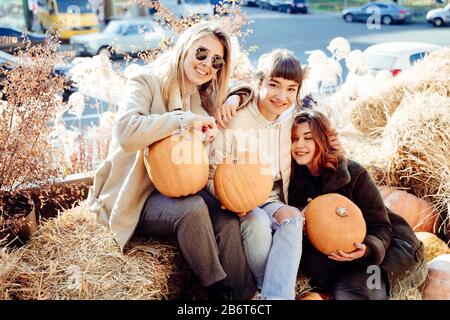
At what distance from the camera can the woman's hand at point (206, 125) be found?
2230mm

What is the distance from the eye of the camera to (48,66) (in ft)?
8.45

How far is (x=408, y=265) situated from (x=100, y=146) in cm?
238

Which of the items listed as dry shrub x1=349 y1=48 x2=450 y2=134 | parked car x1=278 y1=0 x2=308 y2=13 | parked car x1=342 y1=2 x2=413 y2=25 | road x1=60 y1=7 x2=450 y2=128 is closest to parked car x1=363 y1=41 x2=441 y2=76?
dry shrub x1=349 y1=48 x2=450 y2=134

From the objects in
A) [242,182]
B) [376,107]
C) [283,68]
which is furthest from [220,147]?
[376,107]

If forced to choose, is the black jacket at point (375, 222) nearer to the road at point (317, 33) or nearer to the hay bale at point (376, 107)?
the hay bale at point (376, 107)

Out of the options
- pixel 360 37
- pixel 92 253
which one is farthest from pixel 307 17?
pixel 92 253

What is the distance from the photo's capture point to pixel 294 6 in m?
23.7

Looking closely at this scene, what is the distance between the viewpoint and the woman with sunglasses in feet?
7.14

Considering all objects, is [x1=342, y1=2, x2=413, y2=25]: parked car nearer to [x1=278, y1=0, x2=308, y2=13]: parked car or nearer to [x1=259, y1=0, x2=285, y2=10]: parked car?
[x1=278, y1=0, x2=308, y2=13]: parked car

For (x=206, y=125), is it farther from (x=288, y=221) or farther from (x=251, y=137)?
(x=288, y=221)

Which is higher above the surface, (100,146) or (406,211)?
(100,146)

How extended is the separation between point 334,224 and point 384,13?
19635 millimetres

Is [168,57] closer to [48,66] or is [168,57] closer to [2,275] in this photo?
[48,66]
